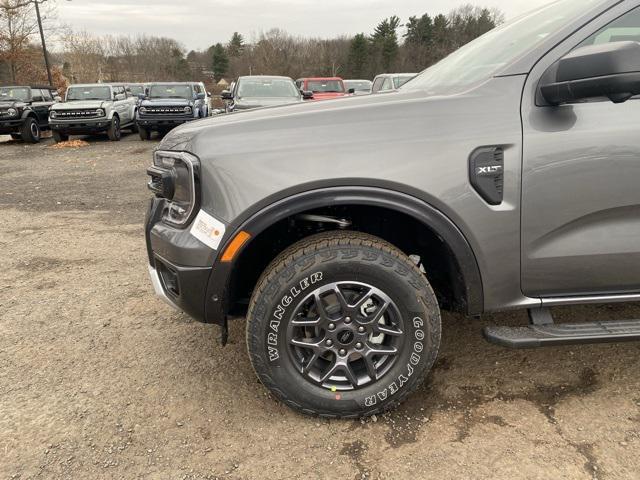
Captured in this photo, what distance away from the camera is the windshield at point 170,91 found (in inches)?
608

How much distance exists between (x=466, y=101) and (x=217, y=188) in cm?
113

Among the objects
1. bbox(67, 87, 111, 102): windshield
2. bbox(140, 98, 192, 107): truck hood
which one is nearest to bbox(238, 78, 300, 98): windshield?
bbox(140, 98, 192, 107): truck hood

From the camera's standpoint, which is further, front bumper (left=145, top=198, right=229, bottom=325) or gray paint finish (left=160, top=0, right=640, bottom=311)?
front bumper (left=145, top=198, right=229, bottom=325)

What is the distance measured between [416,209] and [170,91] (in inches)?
599

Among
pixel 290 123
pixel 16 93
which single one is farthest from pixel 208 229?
pixel 16 93

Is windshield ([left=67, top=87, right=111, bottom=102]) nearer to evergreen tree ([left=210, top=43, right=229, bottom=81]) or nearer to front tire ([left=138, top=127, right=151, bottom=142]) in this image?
front tire ([left=138, top=127, right=151, bottom=142])

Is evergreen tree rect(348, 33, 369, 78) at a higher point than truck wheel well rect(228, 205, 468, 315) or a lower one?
higher

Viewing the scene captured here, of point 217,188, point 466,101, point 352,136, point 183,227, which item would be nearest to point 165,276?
point 183,227

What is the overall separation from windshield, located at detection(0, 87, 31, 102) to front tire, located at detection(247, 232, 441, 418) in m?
16.1

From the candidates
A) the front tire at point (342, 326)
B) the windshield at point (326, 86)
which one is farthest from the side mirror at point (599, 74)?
the windshield at point (326, 86)

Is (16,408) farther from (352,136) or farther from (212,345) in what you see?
(352,136)

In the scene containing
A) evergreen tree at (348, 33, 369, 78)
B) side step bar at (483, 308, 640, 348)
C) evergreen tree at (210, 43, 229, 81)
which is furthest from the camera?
evergreen tree at (210, 43, 229, 81)

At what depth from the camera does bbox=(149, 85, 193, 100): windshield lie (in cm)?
→ 1544

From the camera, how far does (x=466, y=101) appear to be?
2.09m
